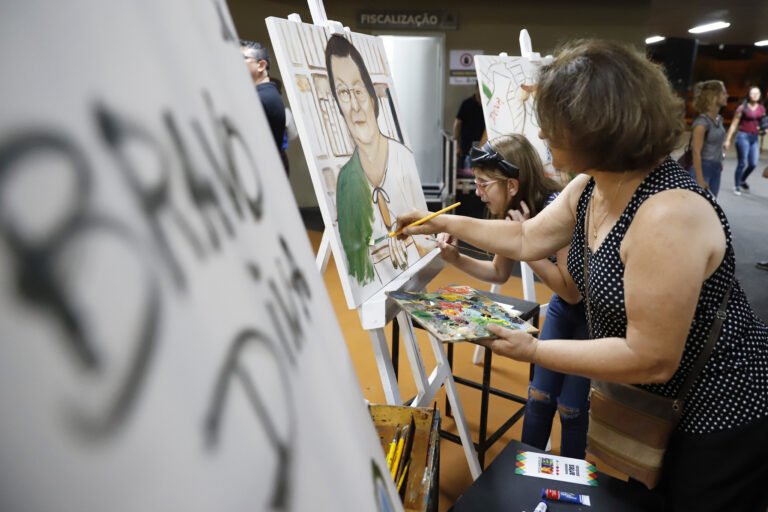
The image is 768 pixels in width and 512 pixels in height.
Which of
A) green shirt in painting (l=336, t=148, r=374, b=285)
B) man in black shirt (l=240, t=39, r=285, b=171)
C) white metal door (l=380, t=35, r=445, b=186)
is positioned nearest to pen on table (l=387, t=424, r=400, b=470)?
green shirt in painting (l=336, t=148, r=374, b=285)

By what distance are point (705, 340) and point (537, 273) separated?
0.70 metres

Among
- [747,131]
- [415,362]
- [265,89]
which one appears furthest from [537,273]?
[747,131]

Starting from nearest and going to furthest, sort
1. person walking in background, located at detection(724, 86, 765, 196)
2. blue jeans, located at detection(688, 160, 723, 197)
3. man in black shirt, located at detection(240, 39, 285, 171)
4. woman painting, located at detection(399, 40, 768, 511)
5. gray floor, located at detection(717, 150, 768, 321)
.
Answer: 1. woman painting, located at detection(399, 40, 768, 511)
2. man in black shirt, located at detection(240, 39, 285, 171)
3. gray floor, located at detection(717, 150, 768, 321)
4. blue jeans, located at detection(688, 160, 723, 197)
5. person walking in background, located at detection(724, 86, 765, 196)

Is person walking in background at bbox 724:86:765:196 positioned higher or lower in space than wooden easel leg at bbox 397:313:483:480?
lower

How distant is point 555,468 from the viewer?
1.11 metres

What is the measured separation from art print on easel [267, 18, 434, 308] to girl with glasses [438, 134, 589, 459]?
0.75ft

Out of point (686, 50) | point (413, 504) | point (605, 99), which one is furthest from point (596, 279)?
point (686, 50)

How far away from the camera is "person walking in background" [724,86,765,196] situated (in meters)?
6.92

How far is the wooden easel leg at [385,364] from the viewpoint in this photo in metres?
1.41

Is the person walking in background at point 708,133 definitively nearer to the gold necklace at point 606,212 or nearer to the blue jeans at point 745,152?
the blue jeans at point 745,152

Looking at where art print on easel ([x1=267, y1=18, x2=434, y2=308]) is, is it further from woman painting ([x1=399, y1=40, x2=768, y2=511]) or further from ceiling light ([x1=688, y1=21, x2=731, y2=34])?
ceiling light ([x1=688, y1=21, x2=731, y2=34])

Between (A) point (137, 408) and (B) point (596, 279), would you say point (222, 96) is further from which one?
(B) point (596, 279)

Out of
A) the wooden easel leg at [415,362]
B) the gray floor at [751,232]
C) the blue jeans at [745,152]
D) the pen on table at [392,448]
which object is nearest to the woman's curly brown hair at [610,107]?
the pen on table at [392,448]

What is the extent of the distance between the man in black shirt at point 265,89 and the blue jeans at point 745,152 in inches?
271
